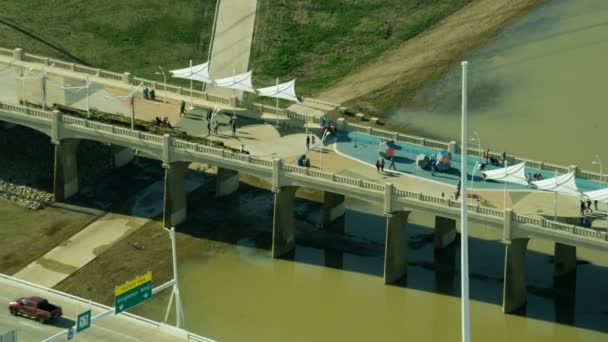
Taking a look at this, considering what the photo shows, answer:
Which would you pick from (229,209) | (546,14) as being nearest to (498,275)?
(229,209)

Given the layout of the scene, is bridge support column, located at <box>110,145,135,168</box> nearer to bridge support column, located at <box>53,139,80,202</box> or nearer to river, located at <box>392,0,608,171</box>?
bridge support column, located at <box>53,139,80,202</box>

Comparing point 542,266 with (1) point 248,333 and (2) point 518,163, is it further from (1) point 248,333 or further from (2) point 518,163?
(1) point 248,333

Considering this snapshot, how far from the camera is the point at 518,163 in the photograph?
429 feet

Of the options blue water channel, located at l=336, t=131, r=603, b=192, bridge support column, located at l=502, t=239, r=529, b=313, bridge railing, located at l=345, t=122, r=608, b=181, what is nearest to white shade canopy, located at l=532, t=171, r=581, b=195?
blue water channel, located at l=336, t=131, r=603, b=192

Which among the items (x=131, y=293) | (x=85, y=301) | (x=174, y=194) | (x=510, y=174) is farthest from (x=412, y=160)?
(x=131, y=293)

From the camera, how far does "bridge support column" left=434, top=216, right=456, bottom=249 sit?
130 meters

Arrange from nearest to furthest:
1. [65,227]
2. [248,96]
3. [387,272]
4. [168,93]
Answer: [387,272] → [65,227] → [168,93] → [248,96]

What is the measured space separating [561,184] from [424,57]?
57138 mm

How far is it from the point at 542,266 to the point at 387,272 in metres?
12.0

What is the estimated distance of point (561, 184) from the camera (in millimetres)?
121500

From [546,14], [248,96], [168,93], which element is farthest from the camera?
[546,14]

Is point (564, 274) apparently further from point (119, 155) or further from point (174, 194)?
point (119, 155)

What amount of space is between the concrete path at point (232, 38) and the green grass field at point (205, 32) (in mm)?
1068

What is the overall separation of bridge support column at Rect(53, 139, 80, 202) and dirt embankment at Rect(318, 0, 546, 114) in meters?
33.8
